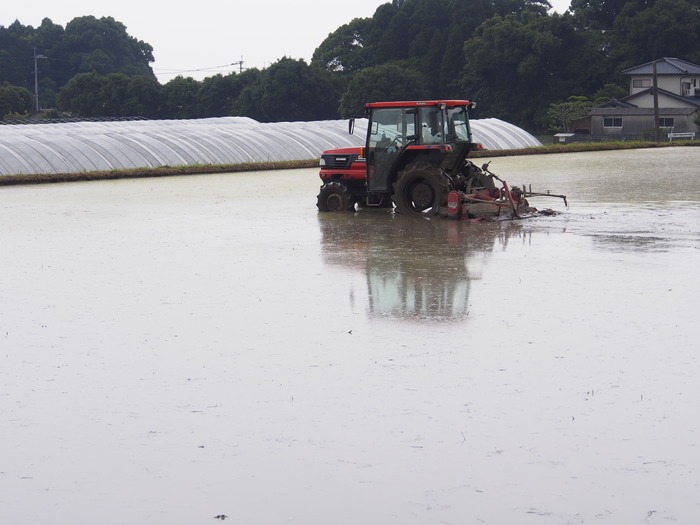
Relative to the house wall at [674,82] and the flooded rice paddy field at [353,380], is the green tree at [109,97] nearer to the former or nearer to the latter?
the house wall at [674,82]

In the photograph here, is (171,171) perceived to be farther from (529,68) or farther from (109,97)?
(109,97)

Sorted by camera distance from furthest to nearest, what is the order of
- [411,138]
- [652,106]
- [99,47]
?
→ [99,47]
[652,106]
[411,138]

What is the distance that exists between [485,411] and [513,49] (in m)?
64.3

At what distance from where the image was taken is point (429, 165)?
56.6ft

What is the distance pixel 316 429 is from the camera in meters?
6.20

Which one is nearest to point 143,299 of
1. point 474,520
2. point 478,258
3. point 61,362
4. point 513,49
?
point 61,362

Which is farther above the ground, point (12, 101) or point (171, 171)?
point (12, 101)

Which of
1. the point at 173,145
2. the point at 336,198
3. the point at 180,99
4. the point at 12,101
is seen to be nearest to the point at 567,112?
the point at 180,99

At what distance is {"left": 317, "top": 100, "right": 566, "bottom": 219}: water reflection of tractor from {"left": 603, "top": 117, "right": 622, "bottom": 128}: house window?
48407 millimetres

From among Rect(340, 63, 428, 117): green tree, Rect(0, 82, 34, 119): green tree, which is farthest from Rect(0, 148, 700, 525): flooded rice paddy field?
Rect(0, 82, 34, 119): green tree

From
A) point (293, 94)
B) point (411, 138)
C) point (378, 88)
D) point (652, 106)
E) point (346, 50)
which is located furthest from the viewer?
point (346, 50)

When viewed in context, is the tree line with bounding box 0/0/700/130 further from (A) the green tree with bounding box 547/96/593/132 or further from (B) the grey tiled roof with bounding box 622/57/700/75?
(B) the grey tiled roof with bounding box 622/57/700/75

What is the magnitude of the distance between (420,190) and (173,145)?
18.2 m

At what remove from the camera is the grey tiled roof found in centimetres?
6638
